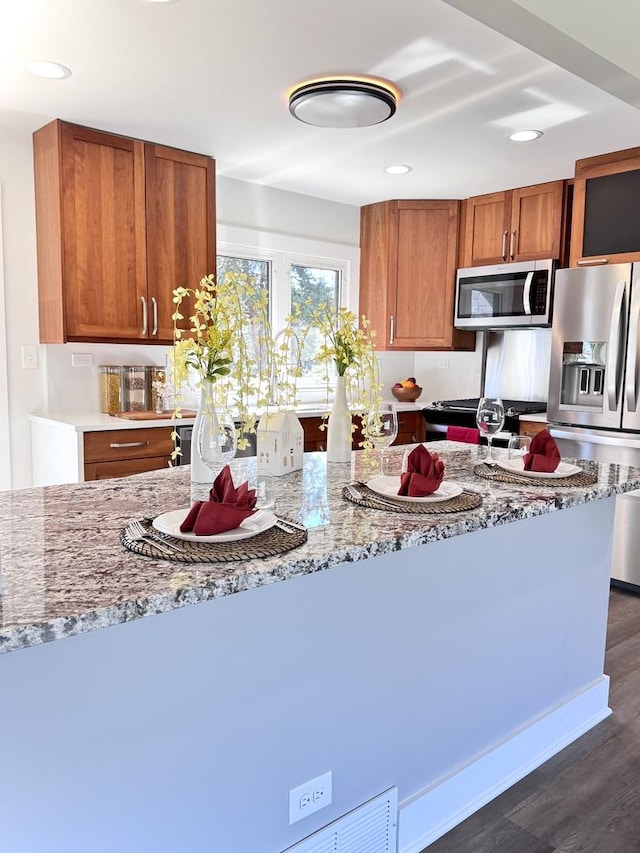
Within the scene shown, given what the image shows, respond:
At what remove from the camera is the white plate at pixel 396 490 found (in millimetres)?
1516

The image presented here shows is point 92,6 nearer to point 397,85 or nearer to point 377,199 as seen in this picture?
point 397,85

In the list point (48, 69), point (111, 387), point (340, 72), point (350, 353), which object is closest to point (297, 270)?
point (111, 387)

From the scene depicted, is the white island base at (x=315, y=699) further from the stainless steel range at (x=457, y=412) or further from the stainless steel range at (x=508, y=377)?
the stainless steel range at (x=508, y=377)

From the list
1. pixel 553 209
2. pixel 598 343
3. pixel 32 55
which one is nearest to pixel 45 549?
pixel 32 55

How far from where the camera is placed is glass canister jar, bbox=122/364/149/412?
3.63 m

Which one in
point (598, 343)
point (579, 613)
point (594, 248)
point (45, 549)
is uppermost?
point (594, 248)

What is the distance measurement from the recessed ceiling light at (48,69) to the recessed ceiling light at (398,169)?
183 centimetres

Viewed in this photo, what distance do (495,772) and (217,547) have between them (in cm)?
131

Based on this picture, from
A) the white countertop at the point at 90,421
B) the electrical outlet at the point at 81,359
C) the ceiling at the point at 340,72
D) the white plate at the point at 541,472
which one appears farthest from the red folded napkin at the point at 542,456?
the electrical outlet at the point at 81,359

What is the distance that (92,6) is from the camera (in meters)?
2.04

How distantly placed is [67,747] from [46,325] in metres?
2.71

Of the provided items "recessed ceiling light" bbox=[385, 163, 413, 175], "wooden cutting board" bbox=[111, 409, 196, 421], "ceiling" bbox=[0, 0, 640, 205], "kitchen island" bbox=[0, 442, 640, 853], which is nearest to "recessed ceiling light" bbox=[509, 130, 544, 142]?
"ceiling" bbox=[0, 0, 640, 205]

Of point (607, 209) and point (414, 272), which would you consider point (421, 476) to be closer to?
point (607, 209)

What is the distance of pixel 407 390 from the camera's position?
4.84 meters
